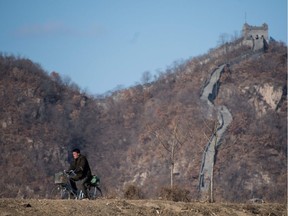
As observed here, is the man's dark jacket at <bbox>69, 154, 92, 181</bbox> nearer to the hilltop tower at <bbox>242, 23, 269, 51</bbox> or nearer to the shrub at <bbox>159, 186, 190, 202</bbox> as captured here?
the shrub at <bbox>159, 186, 190, 202</bbox>

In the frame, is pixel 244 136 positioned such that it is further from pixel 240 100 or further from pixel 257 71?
pixel 257 71

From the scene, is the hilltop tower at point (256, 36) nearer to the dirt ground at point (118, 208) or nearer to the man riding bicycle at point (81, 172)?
the dirt ground at point (118, 208)

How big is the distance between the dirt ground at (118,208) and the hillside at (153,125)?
4695cm

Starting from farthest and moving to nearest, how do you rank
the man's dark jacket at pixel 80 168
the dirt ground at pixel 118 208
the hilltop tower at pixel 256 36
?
1. the hilltop tower at pixel 256 36
2. the man's dark jacket at pixel 80 168
3. the dirt ground at pixel 118 208

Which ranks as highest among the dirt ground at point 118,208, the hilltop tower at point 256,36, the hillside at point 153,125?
the hilltop tower at point 256,36

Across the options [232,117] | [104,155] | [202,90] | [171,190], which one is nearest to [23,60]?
[104,155]

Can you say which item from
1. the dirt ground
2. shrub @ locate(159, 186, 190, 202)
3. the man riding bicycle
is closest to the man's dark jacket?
the man riding bicycle

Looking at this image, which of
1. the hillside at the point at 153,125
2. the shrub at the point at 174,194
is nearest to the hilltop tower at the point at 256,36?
the hillside at the point at 153,125

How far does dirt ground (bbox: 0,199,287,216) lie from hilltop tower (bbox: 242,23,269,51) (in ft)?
306

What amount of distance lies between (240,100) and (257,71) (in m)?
7.83

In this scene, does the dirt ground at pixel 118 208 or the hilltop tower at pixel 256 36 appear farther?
the hilltop tower at pixel 256 36

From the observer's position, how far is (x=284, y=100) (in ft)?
308

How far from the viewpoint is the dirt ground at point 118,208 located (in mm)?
13914

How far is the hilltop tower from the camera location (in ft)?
Result: 359
